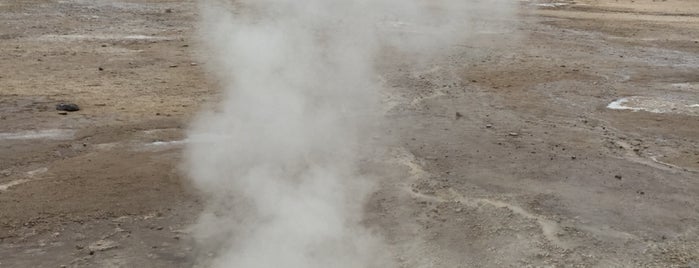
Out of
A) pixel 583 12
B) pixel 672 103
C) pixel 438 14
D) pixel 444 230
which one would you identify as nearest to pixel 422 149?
pixel 444 230

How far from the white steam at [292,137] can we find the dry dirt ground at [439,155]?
9.7 inches

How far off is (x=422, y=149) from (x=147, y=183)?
2.85m

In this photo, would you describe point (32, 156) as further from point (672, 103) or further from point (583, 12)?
point (583, 12)

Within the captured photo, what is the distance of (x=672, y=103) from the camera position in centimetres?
1004

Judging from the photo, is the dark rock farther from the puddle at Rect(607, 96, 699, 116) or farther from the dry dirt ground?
the puddle at Rect(607, 96, 699, 116)

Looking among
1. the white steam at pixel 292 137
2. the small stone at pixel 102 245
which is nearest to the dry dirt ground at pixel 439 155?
the small stone at pixel 102 245

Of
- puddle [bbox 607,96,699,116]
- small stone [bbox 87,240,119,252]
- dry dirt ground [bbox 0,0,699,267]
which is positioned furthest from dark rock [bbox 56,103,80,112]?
puddle [bbox 607,96,699,116]

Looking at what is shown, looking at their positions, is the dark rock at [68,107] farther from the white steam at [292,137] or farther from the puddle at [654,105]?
the puddle at [654,105]

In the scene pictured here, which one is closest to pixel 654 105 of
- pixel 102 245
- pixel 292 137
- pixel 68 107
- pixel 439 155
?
pixel 439 155

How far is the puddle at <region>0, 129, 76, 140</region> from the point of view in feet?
26.2

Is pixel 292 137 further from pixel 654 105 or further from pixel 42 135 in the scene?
pixel 654 105

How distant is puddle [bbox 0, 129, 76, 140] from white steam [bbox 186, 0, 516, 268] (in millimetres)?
1447

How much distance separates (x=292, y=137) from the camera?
24.7ft

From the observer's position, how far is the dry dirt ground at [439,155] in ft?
18.0
